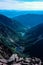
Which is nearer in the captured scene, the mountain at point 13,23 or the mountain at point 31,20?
the mountain at point 13,23

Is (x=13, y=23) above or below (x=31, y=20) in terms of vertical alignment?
below

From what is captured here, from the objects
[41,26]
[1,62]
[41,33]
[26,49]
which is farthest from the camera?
[41,26]

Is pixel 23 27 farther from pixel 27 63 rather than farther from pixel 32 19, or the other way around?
pixel 27 63

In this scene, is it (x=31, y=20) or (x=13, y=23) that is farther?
(x=31, y=20)

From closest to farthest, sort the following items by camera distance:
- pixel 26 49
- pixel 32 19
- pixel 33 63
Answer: pixel 33 63 < pixel 26 49 < pixel 32 19

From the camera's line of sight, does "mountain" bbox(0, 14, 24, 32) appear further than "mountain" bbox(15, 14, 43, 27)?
No

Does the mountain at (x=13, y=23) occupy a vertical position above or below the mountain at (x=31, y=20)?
below

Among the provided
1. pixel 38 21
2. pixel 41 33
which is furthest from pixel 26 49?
pixel 38 21

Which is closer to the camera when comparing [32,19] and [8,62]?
[8,62]

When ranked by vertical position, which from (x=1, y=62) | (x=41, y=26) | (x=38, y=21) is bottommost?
(x=1, y=62)

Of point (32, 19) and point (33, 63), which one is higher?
point (32, 19)

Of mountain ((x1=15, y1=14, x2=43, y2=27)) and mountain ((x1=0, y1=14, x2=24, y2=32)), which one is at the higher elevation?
mountain ((x1=15, y1=14, x2=43, y2=27))
